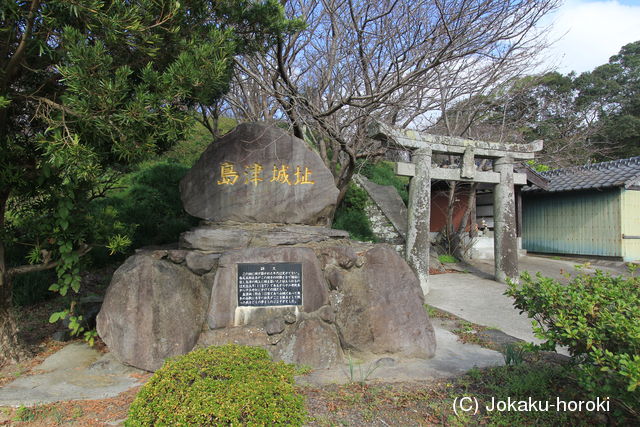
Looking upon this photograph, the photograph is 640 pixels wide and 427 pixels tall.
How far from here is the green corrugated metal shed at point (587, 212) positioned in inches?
454

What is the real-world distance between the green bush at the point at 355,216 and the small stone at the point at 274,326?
5895mm

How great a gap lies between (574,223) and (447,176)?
276 inches

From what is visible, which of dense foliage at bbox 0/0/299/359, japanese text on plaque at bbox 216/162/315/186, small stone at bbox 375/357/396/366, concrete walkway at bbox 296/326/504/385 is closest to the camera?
dense foliage at bbox 0/0/299/359

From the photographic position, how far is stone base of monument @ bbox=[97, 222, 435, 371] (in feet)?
13.4

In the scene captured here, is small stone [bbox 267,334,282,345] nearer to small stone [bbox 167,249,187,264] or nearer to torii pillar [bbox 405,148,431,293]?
small stone [bbox 167,249,187,264]

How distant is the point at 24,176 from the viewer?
4051 mm

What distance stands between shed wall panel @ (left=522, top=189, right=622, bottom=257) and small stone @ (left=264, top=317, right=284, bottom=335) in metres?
11.7

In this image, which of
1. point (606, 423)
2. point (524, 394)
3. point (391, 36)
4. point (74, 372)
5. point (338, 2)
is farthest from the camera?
point (338, 2)

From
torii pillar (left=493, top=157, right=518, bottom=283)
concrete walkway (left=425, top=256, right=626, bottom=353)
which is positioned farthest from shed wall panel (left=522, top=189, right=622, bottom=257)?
torii pillar (left=493, top=157, right=518, bottom=283)

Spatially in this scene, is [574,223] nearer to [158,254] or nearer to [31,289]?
[158,254]

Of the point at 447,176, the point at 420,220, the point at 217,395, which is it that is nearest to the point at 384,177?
the point at 447,176

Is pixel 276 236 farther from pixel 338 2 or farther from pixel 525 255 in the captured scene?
pixel 525 255

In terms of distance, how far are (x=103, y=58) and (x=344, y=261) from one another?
3.22m

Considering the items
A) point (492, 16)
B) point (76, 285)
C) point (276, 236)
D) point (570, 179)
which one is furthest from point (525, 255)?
point (76, 285)
